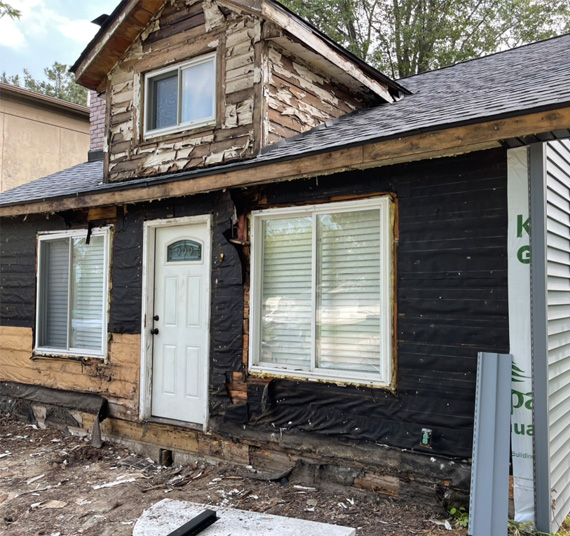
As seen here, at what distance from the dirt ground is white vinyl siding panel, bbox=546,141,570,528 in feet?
3.51

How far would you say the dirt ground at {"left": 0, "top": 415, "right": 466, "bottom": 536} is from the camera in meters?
4.33

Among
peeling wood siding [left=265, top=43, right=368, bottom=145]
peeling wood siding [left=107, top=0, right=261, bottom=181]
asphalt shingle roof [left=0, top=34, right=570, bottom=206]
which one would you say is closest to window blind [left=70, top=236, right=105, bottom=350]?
asphalt shingle roof [left=0, top=34, right=570, bottom=206]

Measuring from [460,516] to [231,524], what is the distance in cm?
186

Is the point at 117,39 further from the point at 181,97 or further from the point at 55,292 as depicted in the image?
the point at 55,292

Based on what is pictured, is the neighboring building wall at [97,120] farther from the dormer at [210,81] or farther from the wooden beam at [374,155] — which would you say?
the wooden beam at [374,155]

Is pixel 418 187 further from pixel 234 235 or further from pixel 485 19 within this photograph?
pixel 485 19

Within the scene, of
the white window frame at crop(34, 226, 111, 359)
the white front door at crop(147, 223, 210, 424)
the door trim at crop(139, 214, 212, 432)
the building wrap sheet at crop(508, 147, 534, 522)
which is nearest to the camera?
the building wrap sheet at crop(508, 147, 534, 522)

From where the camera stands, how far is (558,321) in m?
4.45

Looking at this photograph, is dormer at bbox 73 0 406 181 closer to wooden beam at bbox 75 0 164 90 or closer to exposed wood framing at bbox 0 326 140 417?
wooden beam at bbox 75 0 164 90

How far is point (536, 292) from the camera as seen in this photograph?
13.0 feet

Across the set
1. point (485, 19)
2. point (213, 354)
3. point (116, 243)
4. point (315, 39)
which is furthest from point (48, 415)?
point (485, 19)

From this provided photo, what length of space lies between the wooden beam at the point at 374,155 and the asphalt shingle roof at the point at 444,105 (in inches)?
2.3

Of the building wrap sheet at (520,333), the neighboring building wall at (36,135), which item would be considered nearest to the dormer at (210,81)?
the building wrap sheet at (520,333)

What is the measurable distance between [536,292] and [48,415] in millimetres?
6614
